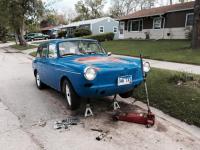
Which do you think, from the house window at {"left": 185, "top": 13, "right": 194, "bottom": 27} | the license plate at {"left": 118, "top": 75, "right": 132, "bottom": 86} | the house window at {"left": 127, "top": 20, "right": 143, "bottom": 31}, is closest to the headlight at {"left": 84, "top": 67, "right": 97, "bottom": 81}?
the license plate at {"left": 118, "top": 75, "right": 132, "bottom": 86}

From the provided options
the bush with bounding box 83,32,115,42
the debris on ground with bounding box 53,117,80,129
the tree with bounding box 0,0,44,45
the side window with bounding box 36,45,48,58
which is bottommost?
the debris on ground with bounding box 53,117,80,129

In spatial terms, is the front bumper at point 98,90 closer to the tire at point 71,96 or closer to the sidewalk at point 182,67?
the tire at point 71,96

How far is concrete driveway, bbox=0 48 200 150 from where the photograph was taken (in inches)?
152

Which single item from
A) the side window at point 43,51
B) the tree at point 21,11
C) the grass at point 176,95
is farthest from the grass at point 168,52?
the tree at point 21,11

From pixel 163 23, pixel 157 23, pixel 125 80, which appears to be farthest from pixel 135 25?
pixel 125 80

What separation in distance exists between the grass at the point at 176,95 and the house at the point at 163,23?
659 inches

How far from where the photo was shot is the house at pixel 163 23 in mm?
23691

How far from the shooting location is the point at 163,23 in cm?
2647

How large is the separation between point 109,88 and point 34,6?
2953cm

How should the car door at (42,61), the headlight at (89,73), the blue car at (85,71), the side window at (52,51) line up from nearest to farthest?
1. the headlight at (89,73)
2. the blue car at (85,71)
3. the side window at (52,51)
4. the car door at (42,61)

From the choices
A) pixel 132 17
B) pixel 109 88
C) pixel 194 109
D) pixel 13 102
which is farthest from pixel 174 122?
pixel 132 17

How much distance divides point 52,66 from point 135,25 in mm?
26412

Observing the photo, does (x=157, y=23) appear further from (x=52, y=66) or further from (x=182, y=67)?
(x=52, y=66)

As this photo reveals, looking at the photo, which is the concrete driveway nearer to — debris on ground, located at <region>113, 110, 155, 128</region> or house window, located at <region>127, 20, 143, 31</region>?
debris on ground, located at <region>113, 110, 155, 128</region>
